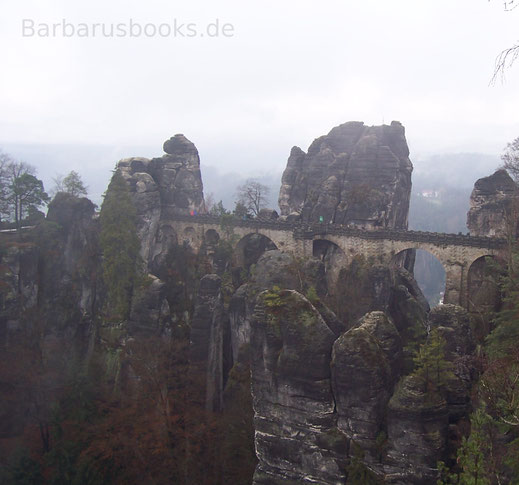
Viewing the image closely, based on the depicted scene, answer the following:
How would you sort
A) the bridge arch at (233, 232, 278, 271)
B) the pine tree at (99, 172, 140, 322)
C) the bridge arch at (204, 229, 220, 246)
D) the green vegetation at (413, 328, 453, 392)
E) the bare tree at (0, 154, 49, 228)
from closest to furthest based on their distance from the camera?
the green vegetation at (413, 328, 453, 392)
the pine tree at (99, 172, 140, 322)
the bare tree at (0, 154, 49, 228)
the bridge arch at (233, 232, 278, 271)
the bridge arch at (204, 229, 220, 246)

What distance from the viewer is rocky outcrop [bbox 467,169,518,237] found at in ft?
117

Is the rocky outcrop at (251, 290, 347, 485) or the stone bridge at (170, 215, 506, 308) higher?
the stone bridge at (170, 215, 506, 308)

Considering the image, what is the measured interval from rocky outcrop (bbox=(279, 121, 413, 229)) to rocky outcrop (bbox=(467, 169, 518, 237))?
22.4 ft

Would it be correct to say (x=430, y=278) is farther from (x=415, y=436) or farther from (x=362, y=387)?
(x=415, y=436)

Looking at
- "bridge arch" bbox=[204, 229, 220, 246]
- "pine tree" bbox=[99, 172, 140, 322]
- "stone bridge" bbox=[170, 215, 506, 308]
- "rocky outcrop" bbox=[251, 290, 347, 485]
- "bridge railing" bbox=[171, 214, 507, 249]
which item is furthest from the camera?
"bridge arch" bbox=[204, 229, 220, 246]

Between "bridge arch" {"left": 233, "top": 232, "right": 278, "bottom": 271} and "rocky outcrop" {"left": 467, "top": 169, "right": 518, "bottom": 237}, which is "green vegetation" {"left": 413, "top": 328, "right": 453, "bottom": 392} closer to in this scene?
"rocky outcrop" {"left": 467, "top": 169, "right": 518, "bottom": 237}

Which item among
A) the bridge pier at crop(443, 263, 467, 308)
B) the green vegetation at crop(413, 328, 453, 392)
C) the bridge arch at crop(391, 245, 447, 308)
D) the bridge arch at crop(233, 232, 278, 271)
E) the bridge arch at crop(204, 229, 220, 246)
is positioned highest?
the bridge arch at crop(204, 229, 220, 246)

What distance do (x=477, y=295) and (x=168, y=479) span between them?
20.7 meters

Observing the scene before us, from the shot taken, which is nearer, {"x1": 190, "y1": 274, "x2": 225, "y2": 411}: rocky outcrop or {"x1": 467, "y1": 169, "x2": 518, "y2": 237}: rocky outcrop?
{"x1": 190, "y1": 274, "x2": 225, "y2": 411}: rocky outcrop

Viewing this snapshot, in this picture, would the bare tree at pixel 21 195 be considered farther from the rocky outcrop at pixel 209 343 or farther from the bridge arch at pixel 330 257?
the bridge arch at pixel 330 257

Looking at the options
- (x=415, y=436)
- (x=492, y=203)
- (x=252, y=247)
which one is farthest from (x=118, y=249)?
(x=492, y=203)

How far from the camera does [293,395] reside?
59.8ft

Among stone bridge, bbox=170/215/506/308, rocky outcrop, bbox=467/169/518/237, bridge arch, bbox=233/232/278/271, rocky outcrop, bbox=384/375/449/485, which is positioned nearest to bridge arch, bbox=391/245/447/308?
bridge arch, bbox=233/232/278/271

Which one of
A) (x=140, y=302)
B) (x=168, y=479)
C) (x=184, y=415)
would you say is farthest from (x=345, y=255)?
(x=168, y=479)
